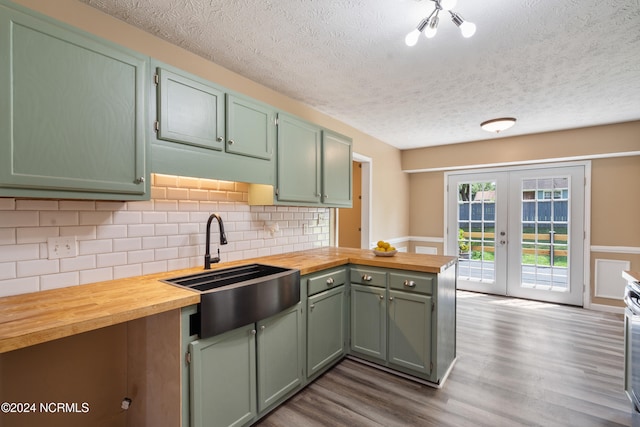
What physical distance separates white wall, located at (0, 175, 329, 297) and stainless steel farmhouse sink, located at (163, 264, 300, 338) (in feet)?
0.92

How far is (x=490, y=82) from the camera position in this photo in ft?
8.87

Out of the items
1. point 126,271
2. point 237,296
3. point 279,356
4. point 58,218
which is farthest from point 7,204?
point 279,356

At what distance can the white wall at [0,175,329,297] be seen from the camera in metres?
1.50

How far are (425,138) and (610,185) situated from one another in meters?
2.51

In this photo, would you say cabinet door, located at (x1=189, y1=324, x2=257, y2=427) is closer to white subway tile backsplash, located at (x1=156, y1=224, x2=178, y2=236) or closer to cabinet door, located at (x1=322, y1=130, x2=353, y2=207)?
white subway tile backsplash, located at (x1=156, y1=224, x2=178, y2=236)

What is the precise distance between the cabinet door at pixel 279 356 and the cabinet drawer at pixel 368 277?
677 mm

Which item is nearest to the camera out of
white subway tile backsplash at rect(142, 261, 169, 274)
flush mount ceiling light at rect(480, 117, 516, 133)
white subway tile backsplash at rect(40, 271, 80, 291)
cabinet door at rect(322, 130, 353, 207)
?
white subway tile backsplash at rect(40, 271, 80, 291)

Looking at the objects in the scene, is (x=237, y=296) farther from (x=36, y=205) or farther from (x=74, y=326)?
(x=36, y=205)

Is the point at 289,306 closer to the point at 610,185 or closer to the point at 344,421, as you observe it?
the point at 344,421

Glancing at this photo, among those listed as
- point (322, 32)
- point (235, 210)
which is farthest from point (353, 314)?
point (322, 32)

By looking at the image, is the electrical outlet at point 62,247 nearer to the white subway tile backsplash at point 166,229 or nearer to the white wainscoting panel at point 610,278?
the white subway tile backsplash at point 166,229

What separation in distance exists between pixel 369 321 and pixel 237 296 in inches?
53.2

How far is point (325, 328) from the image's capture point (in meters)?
2.44

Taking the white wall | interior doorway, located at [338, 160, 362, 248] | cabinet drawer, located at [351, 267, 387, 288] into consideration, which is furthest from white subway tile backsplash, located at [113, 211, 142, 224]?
interior doorway, located at [338, 160, 362, 248]
